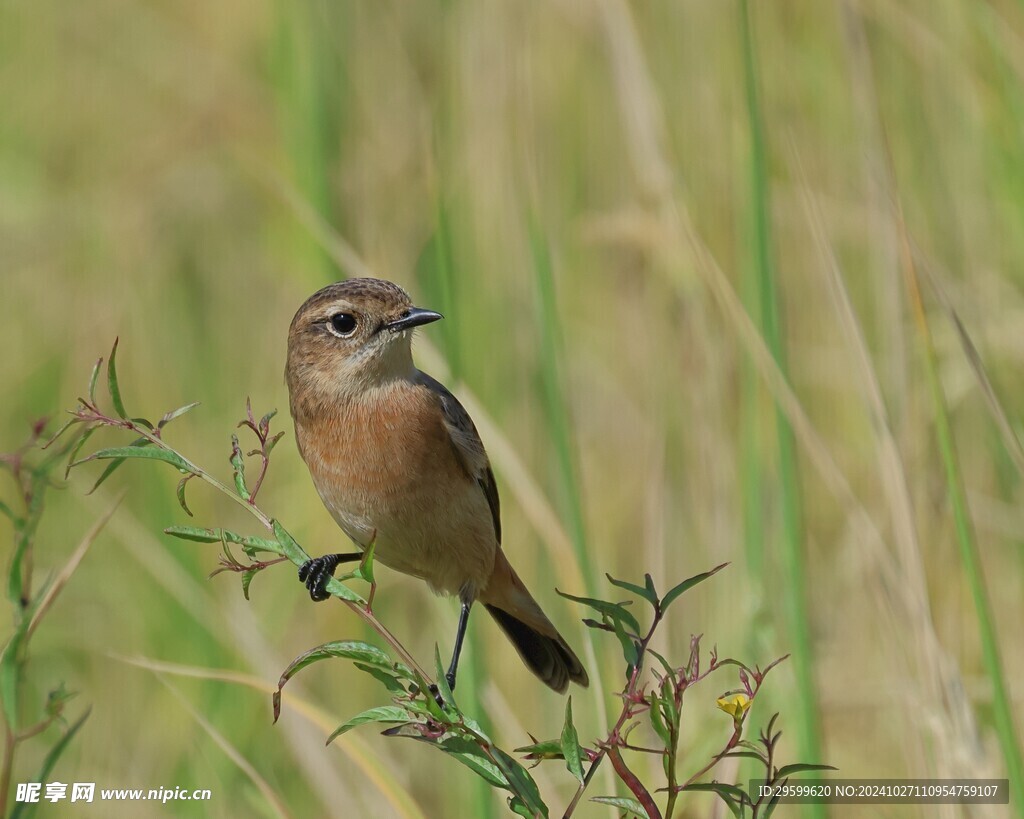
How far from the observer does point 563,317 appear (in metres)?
5.91

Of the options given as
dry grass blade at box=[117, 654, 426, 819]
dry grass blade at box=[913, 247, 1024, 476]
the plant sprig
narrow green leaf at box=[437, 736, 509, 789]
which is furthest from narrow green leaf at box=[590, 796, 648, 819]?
dry grass blade at box=[913, 247, 1024, 476]

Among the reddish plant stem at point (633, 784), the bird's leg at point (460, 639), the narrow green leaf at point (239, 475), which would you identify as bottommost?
the bird's leg at point (460, 639)

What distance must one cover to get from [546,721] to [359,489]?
6.16 ft

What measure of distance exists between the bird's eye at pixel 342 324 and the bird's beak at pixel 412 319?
0.12 m

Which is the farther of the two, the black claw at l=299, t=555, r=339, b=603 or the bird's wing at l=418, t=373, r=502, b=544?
the bird's wing at l=418, t=373, r=502, b=544

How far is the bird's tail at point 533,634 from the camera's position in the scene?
372cm

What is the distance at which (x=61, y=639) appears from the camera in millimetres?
5012

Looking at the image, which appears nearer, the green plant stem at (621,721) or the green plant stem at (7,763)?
the green plant stem at (621,721)

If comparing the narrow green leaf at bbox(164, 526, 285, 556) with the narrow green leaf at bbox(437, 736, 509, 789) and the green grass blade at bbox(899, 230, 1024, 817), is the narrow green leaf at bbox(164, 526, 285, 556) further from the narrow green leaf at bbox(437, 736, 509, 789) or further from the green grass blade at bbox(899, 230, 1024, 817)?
the green grass blade at bbox(899, 230, 1024, 817)

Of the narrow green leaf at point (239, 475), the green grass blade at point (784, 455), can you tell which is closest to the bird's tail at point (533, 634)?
the green grass blade at point (784, 455)

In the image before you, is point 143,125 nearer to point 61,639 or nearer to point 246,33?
point 246,33

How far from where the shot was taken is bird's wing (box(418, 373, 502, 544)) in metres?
3.59

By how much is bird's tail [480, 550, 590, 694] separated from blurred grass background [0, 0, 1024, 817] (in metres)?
0.16

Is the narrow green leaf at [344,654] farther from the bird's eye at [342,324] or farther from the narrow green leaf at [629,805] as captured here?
the bird's eye at [342,324]
